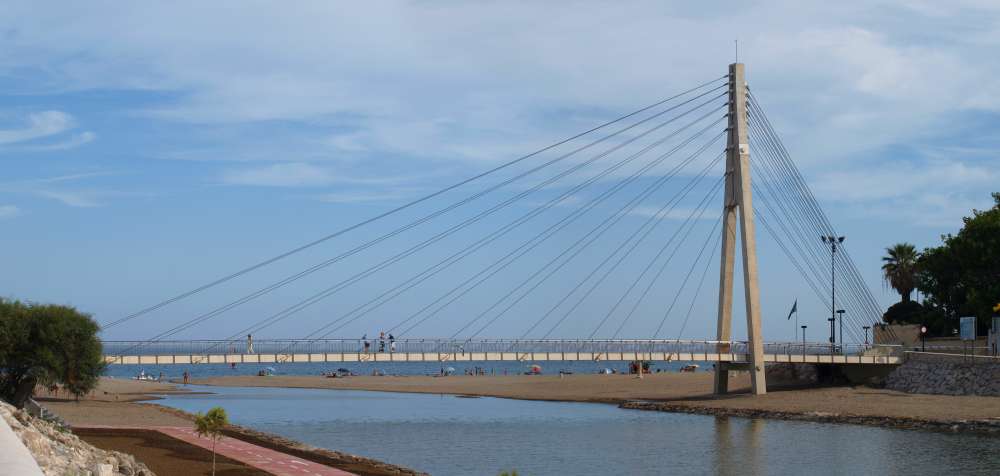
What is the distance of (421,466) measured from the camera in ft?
123

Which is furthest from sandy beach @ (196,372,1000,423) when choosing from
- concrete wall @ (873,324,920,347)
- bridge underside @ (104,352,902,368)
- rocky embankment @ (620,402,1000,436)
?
concrete wall @ (873,324,920,347)

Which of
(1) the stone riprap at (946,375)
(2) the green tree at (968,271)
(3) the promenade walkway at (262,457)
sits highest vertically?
(2) the green tree at (968,271)

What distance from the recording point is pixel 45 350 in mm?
50969

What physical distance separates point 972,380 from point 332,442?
1379 inches

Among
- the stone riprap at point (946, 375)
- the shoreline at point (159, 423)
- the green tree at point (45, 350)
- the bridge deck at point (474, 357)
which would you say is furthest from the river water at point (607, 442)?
the stone riprap at point (946, 375)

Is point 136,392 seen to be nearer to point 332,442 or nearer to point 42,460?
point 332,442

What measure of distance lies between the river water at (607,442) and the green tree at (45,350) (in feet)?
25.8

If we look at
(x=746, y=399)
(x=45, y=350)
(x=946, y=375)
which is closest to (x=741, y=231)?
(x=746, y=399)

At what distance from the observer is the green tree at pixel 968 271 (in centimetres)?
7288

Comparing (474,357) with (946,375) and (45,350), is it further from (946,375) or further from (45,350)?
(946,375)

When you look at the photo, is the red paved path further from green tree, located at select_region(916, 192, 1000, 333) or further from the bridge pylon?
green tree, located at select_region(916, 192, 1000, 333)

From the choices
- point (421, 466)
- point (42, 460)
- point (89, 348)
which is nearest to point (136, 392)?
point (89, 348)

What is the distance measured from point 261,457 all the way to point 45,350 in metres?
20.3

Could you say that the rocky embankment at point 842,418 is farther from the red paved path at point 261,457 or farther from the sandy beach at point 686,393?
the red paved path at point 261,457
